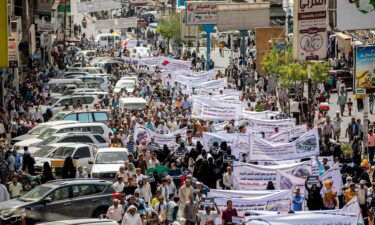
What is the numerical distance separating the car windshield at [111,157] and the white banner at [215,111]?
665cm

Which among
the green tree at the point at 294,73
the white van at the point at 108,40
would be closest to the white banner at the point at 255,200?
the green tree at the point at 294,73

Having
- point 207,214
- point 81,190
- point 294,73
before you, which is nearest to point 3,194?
point 81,190

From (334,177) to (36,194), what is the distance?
20.7 feet

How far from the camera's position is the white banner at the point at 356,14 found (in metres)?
37.9

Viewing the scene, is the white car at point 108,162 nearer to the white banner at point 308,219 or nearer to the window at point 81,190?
the window at point 81,190

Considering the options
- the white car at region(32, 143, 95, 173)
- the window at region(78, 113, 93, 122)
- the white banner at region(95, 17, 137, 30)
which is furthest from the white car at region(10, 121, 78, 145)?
the white banner at region(95, 17, 137, 30)

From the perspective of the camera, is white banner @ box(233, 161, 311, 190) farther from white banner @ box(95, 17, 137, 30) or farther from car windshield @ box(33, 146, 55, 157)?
white banner @ box(95, 17, 137, 30)

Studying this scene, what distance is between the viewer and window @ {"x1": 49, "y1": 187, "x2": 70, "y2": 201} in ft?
86.3

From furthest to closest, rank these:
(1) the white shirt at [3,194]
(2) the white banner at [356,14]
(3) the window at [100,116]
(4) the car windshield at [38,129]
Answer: (3) the window at [100,116], (4) the car windshield at [38,129], (2) the white banner at [356,14], (1) the white shirt at [3,194]

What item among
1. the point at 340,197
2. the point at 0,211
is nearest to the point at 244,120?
the point at 340,197

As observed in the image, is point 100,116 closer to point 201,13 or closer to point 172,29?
point 201,13

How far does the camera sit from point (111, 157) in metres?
32.9

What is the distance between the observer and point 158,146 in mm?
33875

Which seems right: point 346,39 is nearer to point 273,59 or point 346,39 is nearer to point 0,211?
point 273,59
